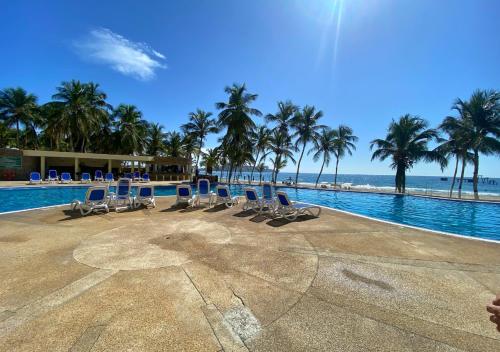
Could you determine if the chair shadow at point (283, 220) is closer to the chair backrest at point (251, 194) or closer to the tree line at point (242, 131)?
the chair backrest at point (251, 194)

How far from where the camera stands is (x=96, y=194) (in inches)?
329

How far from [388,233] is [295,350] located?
516cm

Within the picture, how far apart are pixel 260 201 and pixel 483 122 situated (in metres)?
20.9

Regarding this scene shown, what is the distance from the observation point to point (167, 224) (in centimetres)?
684

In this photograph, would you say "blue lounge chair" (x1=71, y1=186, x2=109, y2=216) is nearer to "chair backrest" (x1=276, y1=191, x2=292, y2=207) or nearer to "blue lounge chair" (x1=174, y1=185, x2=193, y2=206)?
"blue lounge chair" (x1=174, y1=185, x2=193, y2=206)

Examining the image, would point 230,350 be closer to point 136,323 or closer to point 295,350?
point 295,350

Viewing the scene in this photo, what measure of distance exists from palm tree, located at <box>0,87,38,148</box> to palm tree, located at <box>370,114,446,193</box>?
39.4 metres

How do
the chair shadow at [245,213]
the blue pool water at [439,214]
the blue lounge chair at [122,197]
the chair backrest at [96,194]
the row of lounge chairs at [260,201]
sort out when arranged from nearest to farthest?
the row of lounge chairs at [260,201] < the chair backrest at [96,194] < the chair shadow at [245,213] < the blue lounge chair at [122,197] < the blue pool water at [439,214]

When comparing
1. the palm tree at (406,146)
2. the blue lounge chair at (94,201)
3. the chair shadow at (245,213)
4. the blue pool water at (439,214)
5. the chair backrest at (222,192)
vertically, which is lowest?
the blue pool water at (439,214)

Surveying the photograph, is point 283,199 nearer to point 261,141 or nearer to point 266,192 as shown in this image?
point 266,192

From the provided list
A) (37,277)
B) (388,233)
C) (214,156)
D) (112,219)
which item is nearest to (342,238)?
(388,233)

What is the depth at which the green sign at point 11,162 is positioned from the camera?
21.0m

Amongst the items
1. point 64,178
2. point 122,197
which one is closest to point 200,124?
point 64,178

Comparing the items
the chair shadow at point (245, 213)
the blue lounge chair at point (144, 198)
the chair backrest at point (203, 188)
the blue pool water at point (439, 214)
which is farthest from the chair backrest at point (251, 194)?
the blue pool water at point (439, 214)
